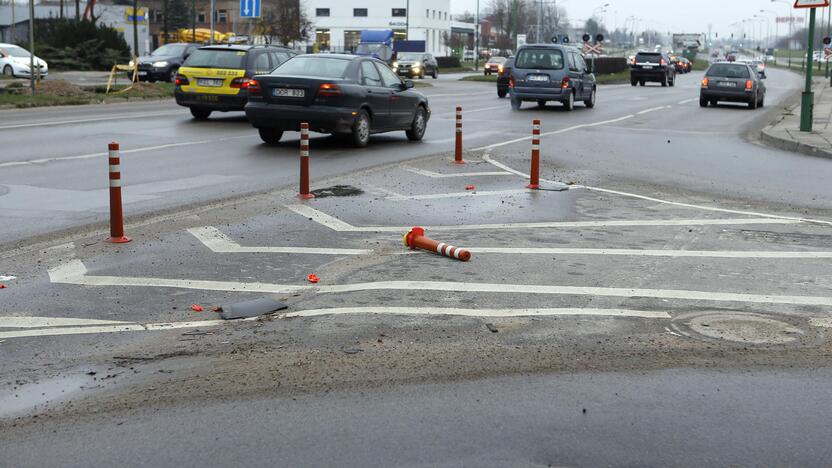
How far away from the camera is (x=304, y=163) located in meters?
11.8

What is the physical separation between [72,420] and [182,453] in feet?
2.31

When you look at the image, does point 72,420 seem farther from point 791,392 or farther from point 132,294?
point 791,392

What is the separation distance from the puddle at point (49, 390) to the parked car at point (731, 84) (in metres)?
31.8

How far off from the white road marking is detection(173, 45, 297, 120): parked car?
652 inches

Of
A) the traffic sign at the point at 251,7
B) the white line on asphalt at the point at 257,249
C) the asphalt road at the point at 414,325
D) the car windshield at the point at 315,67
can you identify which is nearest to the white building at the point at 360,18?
the traffic sign at the point at 251,7

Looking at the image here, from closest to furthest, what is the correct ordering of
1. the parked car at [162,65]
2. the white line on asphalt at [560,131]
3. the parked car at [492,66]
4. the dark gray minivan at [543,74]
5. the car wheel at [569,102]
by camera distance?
1. the white line on asphalt at [560,131]
2. the dark gray minivan at [543,74]
3. the car wheel at [569,102]
4. the parked car at [162,65]
5. the parked car at [492,66]

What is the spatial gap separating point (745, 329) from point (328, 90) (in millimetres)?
11839

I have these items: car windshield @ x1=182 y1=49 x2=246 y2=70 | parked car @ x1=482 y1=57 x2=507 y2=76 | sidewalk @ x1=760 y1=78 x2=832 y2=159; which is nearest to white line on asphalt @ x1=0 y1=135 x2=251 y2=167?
car windshield @ x1=182 y1=49 x2=246 y2=70

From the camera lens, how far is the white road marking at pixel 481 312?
6.62 m

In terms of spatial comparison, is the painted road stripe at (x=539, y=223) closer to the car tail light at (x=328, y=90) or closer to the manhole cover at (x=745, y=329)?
the manhole cover at (x=745, y=329)

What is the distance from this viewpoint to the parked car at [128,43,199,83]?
4200 cm

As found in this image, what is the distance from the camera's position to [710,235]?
999 centimetres

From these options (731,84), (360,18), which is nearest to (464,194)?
(731,84)

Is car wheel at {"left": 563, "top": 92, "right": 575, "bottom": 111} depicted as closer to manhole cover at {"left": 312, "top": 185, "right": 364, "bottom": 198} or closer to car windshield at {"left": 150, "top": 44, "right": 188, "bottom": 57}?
manhole cover at {"left": 312, "top": 185, "right": 364, "bottom": 198}
